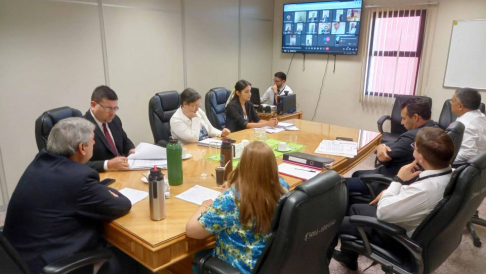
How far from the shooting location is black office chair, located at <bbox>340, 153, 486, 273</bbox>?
152 centimetres

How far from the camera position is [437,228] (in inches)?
61.7

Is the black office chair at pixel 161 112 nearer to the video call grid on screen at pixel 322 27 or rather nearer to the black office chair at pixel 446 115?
the video call grid on screen at pixel 322 27

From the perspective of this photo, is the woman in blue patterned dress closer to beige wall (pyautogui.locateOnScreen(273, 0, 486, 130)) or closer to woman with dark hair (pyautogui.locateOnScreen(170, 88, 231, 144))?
woman with dark hair (pyautogui.locateOnScreen(170, 88, 231, 144))

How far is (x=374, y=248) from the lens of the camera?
181cm

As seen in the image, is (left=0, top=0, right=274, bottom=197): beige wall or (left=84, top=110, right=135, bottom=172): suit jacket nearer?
(left=84, top=110, right=135, bottom=172): suit jacket

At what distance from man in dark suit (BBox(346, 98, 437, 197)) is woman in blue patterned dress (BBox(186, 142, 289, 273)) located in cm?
135

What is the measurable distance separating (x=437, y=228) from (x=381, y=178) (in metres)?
0.73

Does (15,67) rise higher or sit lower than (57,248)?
higher

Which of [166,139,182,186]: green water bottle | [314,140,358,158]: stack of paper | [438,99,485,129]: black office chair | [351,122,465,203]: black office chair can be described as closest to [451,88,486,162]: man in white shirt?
[351,122,465,203]: black office chair

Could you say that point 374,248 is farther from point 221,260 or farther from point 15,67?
point 15,67

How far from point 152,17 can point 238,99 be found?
149 cm

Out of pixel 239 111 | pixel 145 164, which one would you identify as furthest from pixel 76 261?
pixel 239 111

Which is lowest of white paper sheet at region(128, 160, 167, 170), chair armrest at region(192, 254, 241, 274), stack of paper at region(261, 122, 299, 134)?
chair armrest at region(192, 254, 241, 274)

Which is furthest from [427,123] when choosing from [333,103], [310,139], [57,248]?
[333,103]
